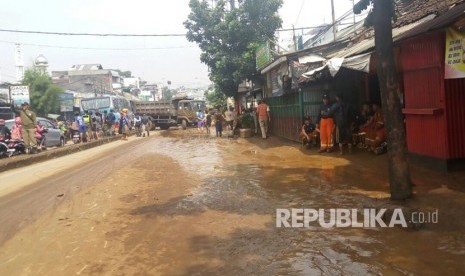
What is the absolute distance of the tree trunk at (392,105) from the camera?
600 cm

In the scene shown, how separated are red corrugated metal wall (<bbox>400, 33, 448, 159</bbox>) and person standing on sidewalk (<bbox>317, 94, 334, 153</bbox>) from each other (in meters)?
3.00

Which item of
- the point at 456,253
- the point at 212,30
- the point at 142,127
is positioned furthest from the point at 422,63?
the point at 142,127

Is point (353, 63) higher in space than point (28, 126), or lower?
higher

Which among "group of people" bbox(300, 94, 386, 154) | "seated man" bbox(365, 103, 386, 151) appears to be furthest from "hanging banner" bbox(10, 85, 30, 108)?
"seated man" bbox(365, 103, 386, 151)

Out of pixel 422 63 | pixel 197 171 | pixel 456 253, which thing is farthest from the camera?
pixel 197 171

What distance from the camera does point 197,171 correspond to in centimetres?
1075


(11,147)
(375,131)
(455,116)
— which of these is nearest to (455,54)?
(455,116)

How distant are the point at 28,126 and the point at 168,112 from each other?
21.5m

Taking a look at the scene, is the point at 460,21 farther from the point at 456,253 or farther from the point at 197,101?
the point at 197,101

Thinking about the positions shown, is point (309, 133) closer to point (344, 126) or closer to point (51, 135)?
point (344, 126)

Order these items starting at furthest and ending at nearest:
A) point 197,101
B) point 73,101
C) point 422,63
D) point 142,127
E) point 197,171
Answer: point 73,101
point 197,101
point 142,127
point 197,171
point 422,63

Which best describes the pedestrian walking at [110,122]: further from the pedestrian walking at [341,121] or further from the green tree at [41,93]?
the pedestrian walking at [341,121]

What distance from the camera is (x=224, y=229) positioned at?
5.58 meters

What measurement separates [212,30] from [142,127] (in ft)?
29.1
